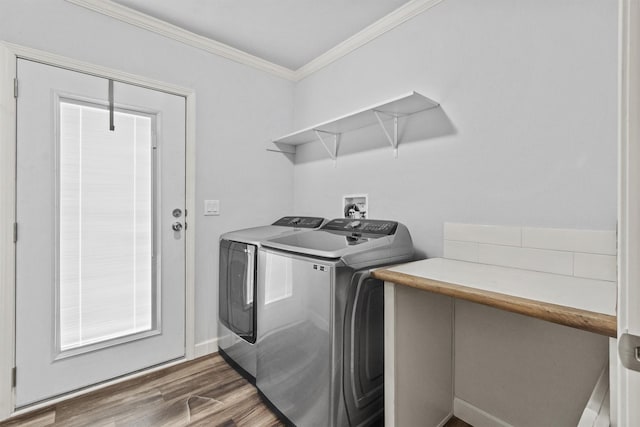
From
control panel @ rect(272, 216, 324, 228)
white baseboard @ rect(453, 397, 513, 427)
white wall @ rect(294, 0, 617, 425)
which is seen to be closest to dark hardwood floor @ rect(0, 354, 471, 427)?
white baseboard @ rect(453, 397, 513, 427)

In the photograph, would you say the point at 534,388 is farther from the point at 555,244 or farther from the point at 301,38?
the point at 301,38

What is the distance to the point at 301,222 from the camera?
92.4 inches

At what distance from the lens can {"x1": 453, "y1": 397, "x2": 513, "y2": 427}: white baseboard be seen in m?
1.48

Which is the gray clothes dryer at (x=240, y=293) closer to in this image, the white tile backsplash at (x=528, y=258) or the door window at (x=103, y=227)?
the door window at (x=103, y=227)

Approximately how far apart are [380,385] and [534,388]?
0.69 meters

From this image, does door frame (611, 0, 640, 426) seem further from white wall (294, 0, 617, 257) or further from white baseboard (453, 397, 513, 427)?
white baseboard (453, 397, 513, 427)

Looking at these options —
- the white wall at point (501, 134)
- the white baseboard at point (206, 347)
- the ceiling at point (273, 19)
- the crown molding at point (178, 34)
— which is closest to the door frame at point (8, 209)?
the crown molding at point (178, 34)

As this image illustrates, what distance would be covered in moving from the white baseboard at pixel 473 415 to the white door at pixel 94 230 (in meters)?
1.84

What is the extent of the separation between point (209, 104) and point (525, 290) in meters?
2.31

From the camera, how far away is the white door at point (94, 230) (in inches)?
65.6

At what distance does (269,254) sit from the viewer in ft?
5.54

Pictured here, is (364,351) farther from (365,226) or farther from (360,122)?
(360,122)

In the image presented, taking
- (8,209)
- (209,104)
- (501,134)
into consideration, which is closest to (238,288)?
(8,209)

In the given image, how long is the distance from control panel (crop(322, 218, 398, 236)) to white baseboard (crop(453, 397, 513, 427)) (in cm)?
99
